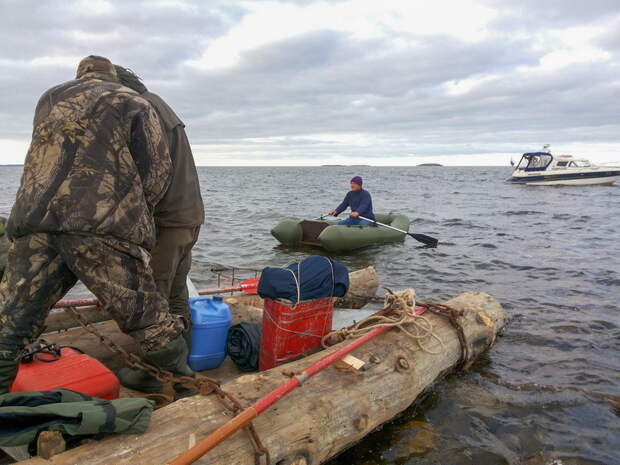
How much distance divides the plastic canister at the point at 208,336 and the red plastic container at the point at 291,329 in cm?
38

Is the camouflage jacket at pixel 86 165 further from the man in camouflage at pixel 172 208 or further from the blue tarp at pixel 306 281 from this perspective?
the blue tarp at pixel 306 281

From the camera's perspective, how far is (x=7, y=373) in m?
2.67

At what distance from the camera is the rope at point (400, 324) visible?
3.95 metres

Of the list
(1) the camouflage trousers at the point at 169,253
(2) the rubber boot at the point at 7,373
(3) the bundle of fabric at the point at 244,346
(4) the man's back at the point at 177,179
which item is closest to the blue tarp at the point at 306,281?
(3) the bundle of fabric at the point at 244,346

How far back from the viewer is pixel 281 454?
2551mm

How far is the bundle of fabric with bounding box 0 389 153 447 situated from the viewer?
7.00ft

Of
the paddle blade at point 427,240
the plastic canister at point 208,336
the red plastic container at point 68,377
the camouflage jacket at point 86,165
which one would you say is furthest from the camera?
the paddle blade at point 427,240

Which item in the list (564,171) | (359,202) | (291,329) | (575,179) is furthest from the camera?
(575,179)

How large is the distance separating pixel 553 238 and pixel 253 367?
44.1ft

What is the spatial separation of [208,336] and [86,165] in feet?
6.55

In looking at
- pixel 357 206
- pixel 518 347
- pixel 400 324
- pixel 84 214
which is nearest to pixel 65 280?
pixel 84 214

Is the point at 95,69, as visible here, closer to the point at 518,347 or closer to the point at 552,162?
the point at 518,347

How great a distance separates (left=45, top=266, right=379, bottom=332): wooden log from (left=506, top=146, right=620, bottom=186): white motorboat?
39912 millimetres

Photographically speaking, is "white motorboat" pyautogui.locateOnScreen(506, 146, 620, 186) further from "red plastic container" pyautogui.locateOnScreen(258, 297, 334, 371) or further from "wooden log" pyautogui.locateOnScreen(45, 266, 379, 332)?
"red plastic container" pyautogui.locateOnScreen(258, 297, 334, 371)
